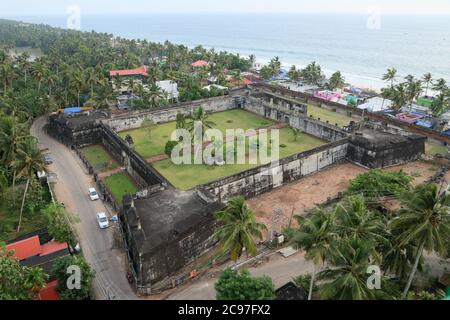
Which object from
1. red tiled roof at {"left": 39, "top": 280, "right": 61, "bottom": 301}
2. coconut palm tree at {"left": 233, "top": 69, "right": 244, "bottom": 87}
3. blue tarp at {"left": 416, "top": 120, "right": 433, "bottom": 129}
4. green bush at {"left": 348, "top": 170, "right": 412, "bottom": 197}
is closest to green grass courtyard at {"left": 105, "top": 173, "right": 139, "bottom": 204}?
red tiled roof at {"left": 39, "top": 280, "right": 61, "bottom": 301}

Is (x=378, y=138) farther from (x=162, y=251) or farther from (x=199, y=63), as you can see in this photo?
(x=199, y=63)

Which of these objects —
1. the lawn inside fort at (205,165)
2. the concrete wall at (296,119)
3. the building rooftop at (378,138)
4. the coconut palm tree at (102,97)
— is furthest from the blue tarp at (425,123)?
the coconut palm tree at (102,97)

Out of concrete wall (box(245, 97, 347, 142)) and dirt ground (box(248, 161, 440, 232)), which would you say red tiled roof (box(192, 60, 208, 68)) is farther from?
dirt ground (box(248, 161, 440, 232))

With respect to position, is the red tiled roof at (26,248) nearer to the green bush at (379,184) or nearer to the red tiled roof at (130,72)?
the green bush at (379,184)

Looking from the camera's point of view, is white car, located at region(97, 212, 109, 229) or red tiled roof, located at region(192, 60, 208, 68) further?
red tiled roof, located at region(192, 60, 208, 68)

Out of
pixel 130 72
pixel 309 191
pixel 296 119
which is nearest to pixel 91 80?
pixel 130 72
